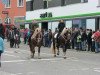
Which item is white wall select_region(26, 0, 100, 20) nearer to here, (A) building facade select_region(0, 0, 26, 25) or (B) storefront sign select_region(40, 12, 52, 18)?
(B) storefront sign select_region(40, 12, 52, 18)

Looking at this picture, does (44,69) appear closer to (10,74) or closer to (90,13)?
(10,74)

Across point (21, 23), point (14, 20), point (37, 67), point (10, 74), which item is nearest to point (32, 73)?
point (10, 74)

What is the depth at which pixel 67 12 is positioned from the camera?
4791 centimetres

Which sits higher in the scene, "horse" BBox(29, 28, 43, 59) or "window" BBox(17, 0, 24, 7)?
"window" BBox(17, 0, 24, 7)

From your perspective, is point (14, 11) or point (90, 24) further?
point (14, 11)

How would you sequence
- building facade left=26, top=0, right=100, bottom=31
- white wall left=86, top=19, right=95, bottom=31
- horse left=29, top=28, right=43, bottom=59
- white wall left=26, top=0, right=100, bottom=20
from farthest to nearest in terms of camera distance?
white wall left=26, top=0, right=100, bottom=20 → building facade left=26, top=0, right=100, bottom=31 → white wall left=86, top=19, right=95, bottom=31 → horse left=29, top=28, right=43, bottom=59

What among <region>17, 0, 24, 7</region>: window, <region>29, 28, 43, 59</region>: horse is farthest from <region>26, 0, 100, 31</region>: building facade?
<region>29, 28, 43, 59</region>: horse

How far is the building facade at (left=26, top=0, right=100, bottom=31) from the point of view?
40888 mm

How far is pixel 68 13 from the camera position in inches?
1870

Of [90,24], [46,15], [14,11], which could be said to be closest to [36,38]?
[90,24]

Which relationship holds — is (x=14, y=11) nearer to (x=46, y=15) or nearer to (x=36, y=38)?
(x=46, y=15)

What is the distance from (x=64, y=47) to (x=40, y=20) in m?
27.6

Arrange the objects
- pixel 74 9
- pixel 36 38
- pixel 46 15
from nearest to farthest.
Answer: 1. pixel 36 38
2. pixel 74 9
3. pixel 46 15

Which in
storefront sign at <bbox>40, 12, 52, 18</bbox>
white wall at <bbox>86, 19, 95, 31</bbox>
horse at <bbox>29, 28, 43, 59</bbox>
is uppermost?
storefront sign at <bbox>40, 12, 52, 18</bbox>
